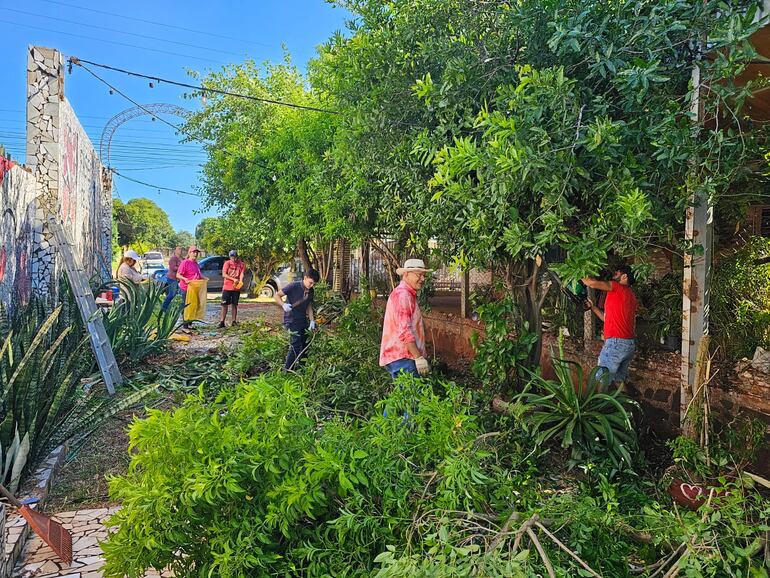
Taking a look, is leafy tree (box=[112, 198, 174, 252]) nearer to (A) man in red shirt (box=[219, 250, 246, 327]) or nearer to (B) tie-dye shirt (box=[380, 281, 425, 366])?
(A) man in red shirt (box=[219, 250, 246, 327])

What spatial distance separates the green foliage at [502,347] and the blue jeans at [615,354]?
0.71 meters

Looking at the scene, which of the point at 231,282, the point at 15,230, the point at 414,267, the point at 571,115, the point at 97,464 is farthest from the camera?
the point at 231,282

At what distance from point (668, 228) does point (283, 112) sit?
1283 centimetres

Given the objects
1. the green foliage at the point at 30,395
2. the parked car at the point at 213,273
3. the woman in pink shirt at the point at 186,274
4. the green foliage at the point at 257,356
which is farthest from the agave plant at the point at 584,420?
the parked car at the point at 213,273

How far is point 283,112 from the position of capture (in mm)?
15484

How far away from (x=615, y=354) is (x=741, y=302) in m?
1.70

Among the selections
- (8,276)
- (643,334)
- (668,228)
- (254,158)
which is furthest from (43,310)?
(254,158)

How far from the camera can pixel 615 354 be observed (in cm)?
569

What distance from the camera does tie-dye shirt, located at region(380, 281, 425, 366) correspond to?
560cm

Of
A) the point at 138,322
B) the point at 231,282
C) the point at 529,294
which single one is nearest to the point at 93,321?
the point at 138,322

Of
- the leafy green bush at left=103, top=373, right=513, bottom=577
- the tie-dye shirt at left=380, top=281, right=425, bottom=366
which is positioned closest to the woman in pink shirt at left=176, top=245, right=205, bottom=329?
the tie-dye shirt at left=380, top=281, right=425, bottom=366

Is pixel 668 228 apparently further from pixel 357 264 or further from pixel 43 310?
pixel 357 264

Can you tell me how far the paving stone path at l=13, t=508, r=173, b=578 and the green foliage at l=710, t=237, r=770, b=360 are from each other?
554cm

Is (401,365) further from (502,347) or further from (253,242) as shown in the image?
(253,242)
